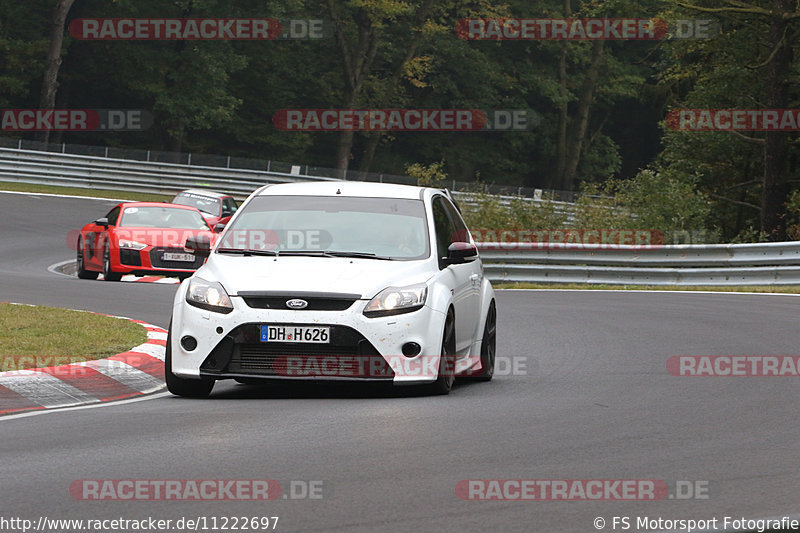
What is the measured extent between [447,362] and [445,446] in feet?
7.72

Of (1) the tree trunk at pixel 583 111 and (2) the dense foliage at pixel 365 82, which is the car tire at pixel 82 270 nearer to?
(2) the dense foliage at pixel 365 82

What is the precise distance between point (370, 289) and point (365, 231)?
42.2 inches

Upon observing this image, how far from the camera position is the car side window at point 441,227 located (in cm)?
1050

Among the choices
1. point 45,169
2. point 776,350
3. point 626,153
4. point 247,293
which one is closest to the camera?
point 247,293

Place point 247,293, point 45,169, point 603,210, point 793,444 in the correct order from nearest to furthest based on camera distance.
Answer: point 793,444, point 247,293, point 603,210, point 45,169

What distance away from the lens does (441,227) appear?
1086 cm

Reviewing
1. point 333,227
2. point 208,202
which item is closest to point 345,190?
point 333,227

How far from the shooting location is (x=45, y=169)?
46.5 m

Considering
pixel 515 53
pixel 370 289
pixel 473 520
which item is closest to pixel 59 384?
pixel 370 289

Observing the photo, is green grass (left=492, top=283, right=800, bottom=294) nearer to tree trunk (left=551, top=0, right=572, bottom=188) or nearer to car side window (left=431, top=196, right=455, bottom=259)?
car side window (left=431, top=196, right=455, bottom=259)

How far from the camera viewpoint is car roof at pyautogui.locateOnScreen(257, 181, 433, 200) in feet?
35.3

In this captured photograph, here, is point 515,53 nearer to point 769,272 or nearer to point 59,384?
point 769,272

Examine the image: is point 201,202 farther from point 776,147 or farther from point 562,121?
point 562,121

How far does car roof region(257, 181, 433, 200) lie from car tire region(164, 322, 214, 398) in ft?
5.76
